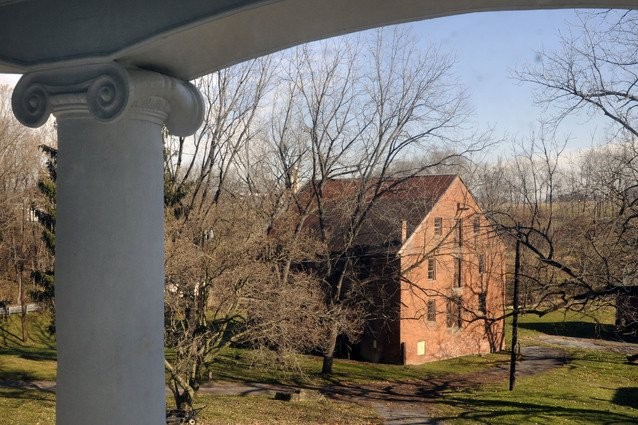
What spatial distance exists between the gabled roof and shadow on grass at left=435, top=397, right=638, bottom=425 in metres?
7.76

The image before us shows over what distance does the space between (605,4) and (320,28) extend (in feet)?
3.65

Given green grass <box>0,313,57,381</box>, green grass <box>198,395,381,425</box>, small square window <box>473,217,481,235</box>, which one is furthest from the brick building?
green grass <box>0,313,57,381</box>

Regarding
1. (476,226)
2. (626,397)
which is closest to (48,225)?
(476,226)

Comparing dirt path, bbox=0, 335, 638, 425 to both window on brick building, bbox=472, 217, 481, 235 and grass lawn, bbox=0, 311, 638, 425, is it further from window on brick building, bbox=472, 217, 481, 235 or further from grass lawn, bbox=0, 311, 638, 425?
window on brick building, bbox=472, 217, 481, 235

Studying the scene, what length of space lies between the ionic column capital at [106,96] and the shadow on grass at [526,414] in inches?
671

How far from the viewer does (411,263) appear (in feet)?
85.9

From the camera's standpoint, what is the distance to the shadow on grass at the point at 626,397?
22130 mm

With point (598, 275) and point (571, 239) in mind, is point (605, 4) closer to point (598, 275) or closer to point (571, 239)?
point (598, 275)

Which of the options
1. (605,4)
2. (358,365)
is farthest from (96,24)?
(358,365)

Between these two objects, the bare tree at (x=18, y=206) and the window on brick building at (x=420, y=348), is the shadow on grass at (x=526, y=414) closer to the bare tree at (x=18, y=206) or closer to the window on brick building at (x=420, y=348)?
the window on brick building at (x=420, y=348)

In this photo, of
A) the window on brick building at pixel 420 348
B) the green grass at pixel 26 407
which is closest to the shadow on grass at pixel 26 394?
the green grass at pixel 26 407

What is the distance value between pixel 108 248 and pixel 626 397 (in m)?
24.9

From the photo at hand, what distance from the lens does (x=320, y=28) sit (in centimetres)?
264

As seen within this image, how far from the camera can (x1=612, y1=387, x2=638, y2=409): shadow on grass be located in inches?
871
